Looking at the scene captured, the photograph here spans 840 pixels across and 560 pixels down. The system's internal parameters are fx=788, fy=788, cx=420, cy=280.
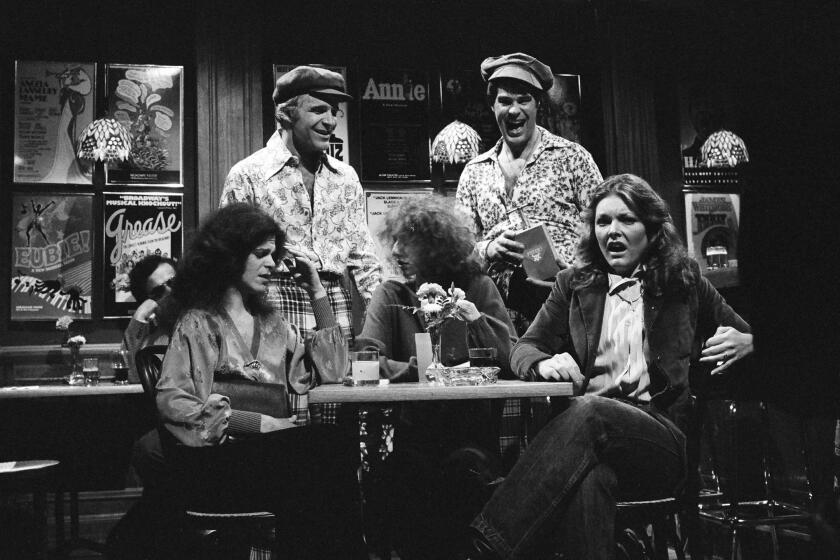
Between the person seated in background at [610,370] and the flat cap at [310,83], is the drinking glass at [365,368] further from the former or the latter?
the flat cap at [310,83]

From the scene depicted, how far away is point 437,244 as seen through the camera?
3.36m

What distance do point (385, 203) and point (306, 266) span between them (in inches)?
121

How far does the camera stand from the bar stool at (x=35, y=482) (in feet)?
10.1

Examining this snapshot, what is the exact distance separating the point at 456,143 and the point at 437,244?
Result: 265 centimetres

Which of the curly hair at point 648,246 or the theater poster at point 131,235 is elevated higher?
the theater poster at point 131,235

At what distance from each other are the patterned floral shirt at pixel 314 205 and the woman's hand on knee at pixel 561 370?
140 centimetres

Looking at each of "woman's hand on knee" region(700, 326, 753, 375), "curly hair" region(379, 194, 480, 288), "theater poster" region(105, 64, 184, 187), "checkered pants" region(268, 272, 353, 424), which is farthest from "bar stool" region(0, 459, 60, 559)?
"theater poster" region(105, 64, 184, 187)

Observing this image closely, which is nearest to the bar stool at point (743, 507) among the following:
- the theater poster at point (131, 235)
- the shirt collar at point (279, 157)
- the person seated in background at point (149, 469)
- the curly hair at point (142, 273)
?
the person seated in background at point (149, 469)

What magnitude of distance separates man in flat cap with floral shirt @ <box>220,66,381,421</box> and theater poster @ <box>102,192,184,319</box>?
2276 millimetres

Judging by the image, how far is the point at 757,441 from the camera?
144 inches

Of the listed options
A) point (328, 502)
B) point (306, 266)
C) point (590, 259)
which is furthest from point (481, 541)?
point (306, 266)

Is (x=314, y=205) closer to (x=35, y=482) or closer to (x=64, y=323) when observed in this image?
(x=35, y=482)

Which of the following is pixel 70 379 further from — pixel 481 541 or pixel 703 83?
pixel 703 83

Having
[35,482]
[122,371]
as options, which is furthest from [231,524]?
[122,371]
